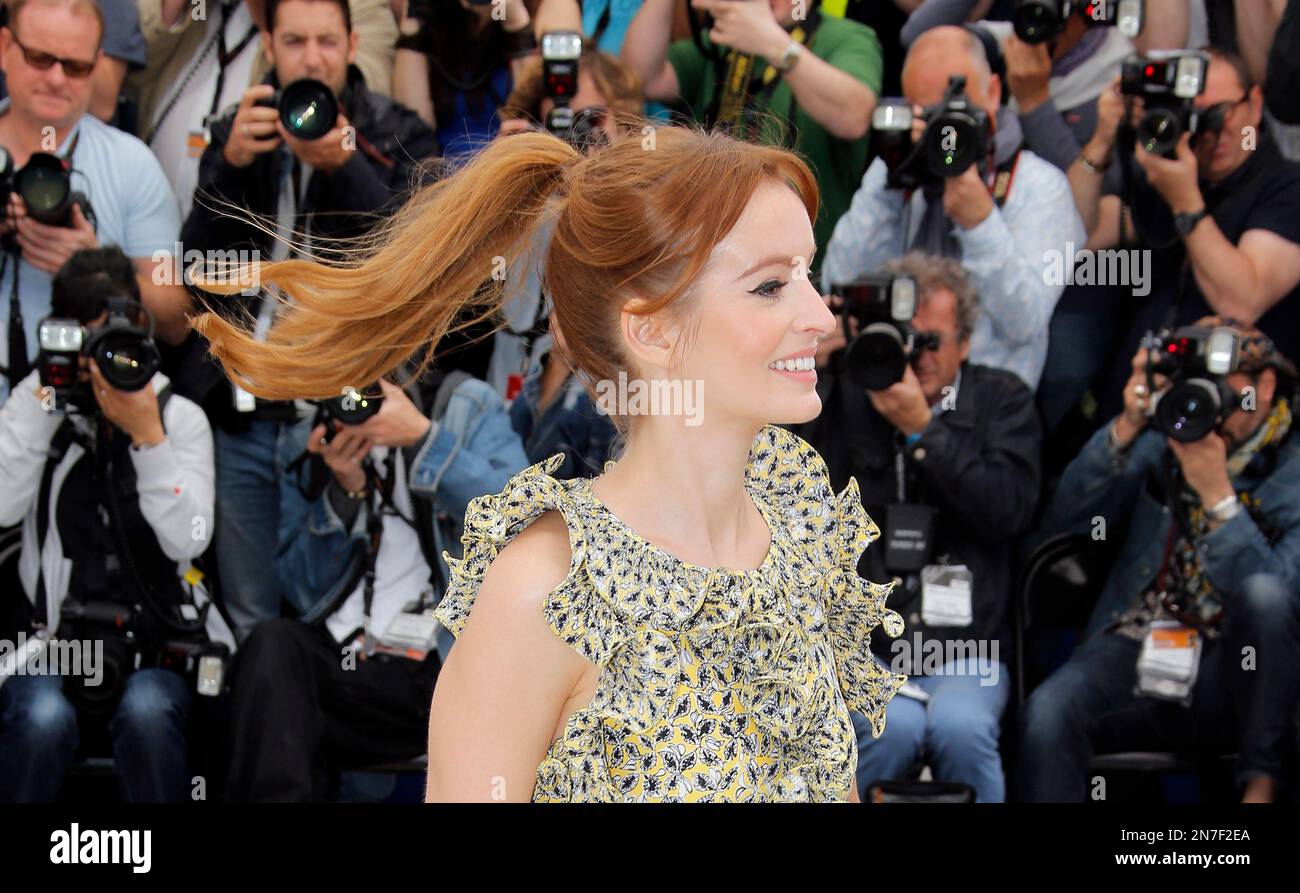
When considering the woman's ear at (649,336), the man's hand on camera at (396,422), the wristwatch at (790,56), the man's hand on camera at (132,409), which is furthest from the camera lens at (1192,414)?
the man's hand on camera at (132,409)

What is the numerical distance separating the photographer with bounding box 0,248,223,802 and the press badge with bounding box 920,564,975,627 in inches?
70.1

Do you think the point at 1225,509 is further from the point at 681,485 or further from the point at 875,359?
the point at 681,485

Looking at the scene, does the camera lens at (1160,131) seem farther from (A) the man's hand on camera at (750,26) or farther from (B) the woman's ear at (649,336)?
(B) the woman's ear at (649,336)

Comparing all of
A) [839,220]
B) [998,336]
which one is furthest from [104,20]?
[998,336]

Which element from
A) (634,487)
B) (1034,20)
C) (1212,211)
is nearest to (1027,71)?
(1034,20)

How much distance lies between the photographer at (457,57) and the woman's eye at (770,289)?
2748 mm

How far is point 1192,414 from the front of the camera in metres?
4.01

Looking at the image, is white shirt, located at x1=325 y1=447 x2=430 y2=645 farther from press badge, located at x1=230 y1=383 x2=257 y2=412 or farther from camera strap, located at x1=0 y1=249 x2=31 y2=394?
camera strap, located at x1=0 y1=249 x2=31 y2=394

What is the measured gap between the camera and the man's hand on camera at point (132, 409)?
4098mm

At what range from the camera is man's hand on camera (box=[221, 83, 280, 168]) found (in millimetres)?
4387

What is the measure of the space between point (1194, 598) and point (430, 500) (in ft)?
6.36

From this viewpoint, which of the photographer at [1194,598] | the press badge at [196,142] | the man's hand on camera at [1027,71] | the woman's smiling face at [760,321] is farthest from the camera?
the press badge at [196,142]

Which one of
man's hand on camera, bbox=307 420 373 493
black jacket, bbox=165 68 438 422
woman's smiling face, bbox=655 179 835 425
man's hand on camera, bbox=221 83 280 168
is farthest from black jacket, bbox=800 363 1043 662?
woman's smiling face, bbox=655 179 835 425
